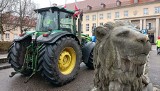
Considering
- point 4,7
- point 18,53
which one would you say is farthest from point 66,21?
point 4,7

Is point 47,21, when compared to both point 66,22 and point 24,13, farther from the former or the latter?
point 24,13

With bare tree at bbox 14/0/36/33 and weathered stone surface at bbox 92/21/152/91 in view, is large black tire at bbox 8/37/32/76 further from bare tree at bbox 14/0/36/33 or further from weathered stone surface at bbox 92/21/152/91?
Result: bare tree at bbox 14/0/36/33

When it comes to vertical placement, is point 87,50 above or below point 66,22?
below

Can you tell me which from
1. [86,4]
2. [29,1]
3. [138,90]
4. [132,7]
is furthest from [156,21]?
[138,90]

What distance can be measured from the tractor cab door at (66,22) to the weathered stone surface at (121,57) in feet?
15.7

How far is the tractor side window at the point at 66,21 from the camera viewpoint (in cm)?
623

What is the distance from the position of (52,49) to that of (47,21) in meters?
1.74

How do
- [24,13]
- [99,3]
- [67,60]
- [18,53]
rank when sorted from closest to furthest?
1. [67,60]
2. [18,53]
3. [24,13]
4. [99,3]

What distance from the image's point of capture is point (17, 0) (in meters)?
25.4

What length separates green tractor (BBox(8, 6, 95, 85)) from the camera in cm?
484

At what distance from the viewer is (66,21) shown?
6.50 metres

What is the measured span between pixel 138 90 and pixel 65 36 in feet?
13.1

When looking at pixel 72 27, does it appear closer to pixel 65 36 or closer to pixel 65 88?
pixel 65 36

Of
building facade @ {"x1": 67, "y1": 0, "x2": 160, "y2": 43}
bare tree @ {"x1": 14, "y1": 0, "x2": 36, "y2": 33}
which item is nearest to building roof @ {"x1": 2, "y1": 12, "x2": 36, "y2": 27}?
bare tree @ {"x1": 14, "y1": 0, "x2": 36, "y2": 33}
